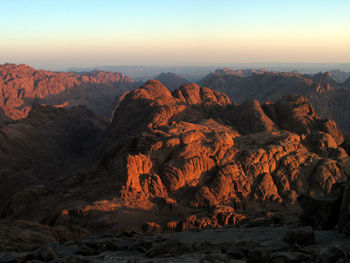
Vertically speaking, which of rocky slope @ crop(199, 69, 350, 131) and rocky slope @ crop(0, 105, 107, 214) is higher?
rocky slope @ crop(199, 69, 350, 131)

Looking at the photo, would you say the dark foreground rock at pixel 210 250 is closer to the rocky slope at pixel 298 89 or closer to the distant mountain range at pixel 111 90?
the rocky slope at pixel 298 89

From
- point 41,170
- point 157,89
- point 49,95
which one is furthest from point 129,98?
point 49,95

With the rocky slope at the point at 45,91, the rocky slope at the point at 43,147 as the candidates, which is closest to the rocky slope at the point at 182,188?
the rocky slope at the point at 43,147

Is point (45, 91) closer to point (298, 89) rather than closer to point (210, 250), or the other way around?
point (298, 89)

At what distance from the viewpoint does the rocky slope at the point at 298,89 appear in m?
78.2

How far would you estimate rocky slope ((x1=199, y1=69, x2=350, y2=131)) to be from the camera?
78188mm

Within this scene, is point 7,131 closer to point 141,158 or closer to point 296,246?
point 141,158

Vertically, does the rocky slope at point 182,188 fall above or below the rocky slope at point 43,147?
above

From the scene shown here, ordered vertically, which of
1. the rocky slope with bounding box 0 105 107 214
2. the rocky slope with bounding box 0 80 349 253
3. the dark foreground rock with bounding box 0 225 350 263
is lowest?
the rocky slope with bounding box 0 105 107 214

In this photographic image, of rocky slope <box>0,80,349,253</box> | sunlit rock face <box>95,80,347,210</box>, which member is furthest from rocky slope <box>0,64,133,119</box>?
sunlit rock face <box>95,80,347,210</box>

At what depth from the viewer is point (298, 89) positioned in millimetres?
96188

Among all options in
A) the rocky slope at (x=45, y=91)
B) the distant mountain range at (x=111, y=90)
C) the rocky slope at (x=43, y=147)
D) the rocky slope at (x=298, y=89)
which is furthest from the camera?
the rocky slope at (x=45, y=91)

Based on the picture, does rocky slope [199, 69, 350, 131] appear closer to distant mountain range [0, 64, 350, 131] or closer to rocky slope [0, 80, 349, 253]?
distant mountain range [0, 64, 350, 131]

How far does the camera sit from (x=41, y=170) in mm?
47656
